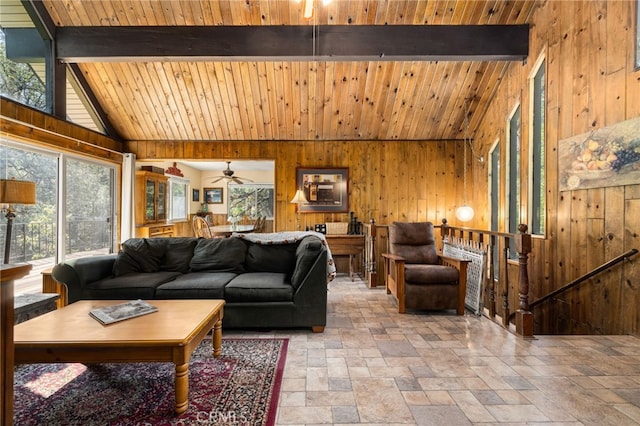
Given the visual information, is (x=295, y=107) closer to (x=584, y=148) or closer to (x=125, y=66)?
(x=125, y=66)

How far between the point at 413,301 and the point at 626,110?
259 centimetres

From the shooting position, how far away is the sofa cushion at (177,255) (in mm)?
3437

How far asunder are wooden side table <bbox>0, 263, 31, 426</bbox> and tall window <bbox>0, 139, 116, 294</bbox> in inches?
127

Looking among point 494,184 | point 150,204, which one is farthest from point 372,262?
point 150,204

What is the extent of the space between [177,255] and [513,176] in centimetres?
456

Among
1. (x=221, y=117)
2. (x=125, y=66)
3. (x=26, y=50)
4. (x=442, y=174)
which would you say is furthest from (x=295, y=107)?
(x=26, y=50)

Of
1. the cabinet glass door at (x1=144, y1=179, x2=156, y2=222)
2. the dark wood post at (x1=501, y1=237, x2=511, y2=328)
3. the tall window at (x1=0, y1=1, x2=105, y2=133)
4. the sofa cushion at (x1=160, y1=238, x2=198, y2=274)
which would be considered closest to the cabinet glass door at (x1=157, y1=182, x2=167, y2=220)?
the cabinet glass door at (x1=144, y1=179, x2=156, y2=222)

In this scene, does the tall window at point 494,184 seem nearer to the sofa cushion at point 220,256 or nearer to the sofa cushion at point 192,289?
the sofa cushion at point 220,256

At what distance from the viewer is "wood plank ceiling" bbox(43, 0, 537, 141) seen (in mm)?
3617

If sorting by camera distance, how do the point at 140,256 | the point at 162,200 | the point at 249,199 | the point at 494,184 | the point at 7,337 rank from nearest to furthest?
the point at 7,337 < the point at 140,256 < the point at 494,184 < the point at 162,200 < the point at 249,199

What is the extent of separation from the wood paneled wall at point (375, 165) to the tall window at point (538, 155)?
172 centimetres

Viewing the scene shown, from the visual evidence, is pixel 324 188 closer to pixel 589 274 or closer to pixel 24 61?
pixel 589 274

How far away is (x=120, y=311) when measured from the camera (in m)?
2.10

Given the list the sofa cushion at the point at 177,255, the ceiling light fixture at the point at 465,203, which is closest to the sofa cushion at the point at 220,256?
the sofa cushion at the point at 177,255
